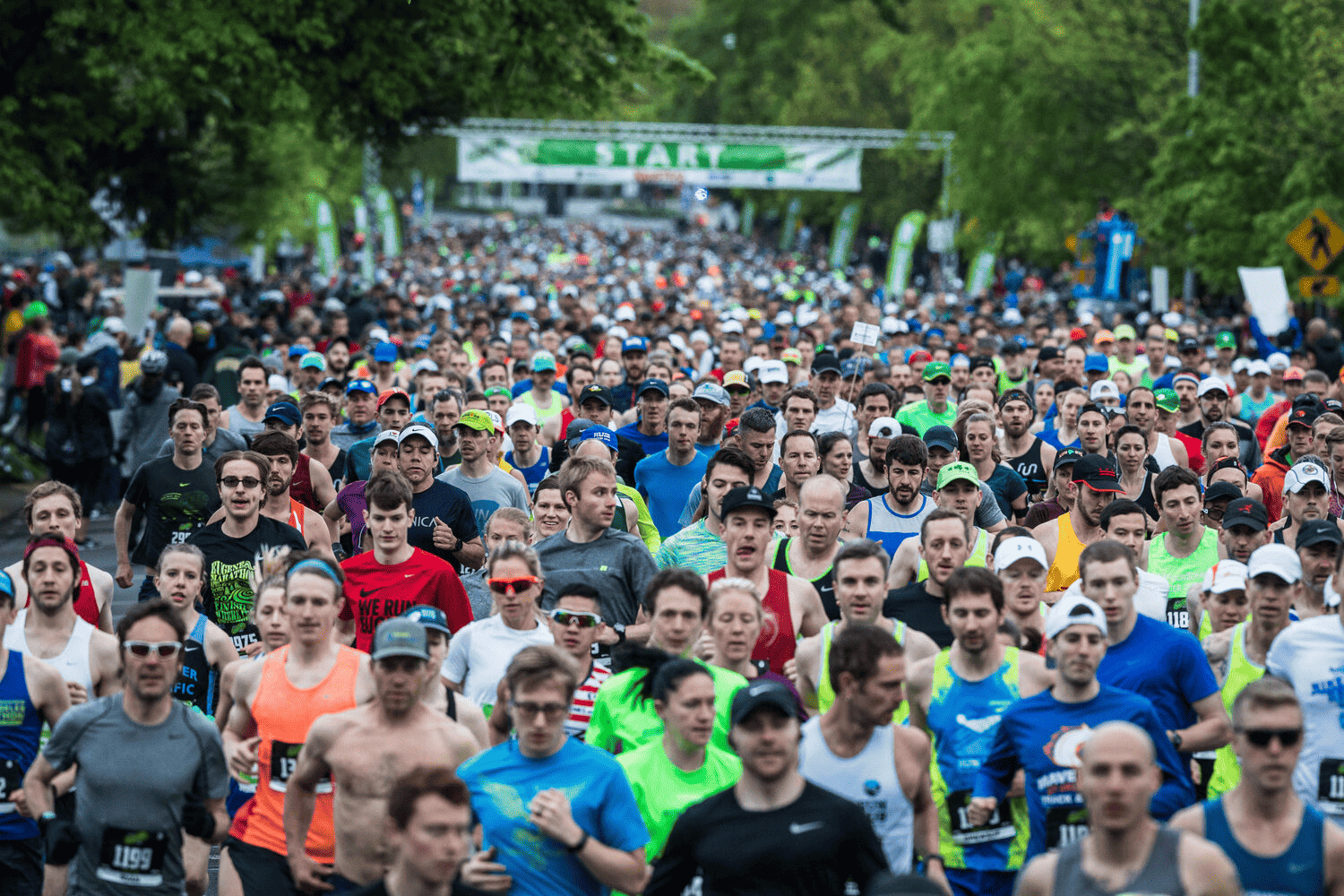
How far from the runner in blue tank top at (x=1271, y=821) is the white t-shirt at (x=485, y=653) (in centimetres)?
288

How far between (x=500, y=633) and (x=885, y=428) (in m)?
4.50

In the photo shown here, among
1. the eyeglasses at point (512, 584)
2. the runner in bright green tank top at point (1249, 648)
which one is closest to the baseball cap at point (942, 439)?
the runner in bright green tank top at point (1249, 648)

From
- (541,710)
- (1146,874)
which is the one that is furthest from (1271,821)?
(541,710)

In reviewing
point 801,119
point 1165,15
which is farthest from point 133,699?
point 801,119

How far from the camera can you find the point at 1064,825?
19.8 ft

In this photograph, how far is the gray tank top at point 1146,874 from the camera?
15.7 ft

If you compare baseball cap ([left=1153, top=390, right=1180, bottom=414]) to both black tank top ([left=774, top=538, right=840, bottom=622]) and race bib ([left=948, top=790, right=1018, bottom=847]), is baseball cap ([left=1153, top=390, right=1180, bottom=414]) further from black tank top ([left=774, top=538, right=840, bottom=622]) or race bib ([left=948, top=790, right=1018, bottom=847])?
race bib ([left=948, top=790, right=1018, bottom=847])

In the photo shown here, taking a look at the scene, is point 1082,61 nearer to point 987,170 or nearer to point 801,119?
point 987,170

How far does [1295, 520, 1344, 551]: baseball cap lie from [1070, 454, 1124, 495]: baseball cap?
1.40 metres

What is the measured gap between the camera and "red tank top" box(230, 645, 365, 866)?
655 centimetres

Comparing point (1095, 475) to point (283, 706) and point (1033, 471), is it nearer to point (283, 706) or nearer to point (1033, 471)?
point (1033, 471)

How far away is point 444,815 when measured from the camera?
495 centimetres

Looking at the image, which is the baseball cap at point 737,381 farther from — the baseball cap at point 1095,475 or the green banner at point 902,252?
the green banner at point 902,252

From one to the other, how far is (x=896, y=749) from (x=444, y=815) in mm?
1614
